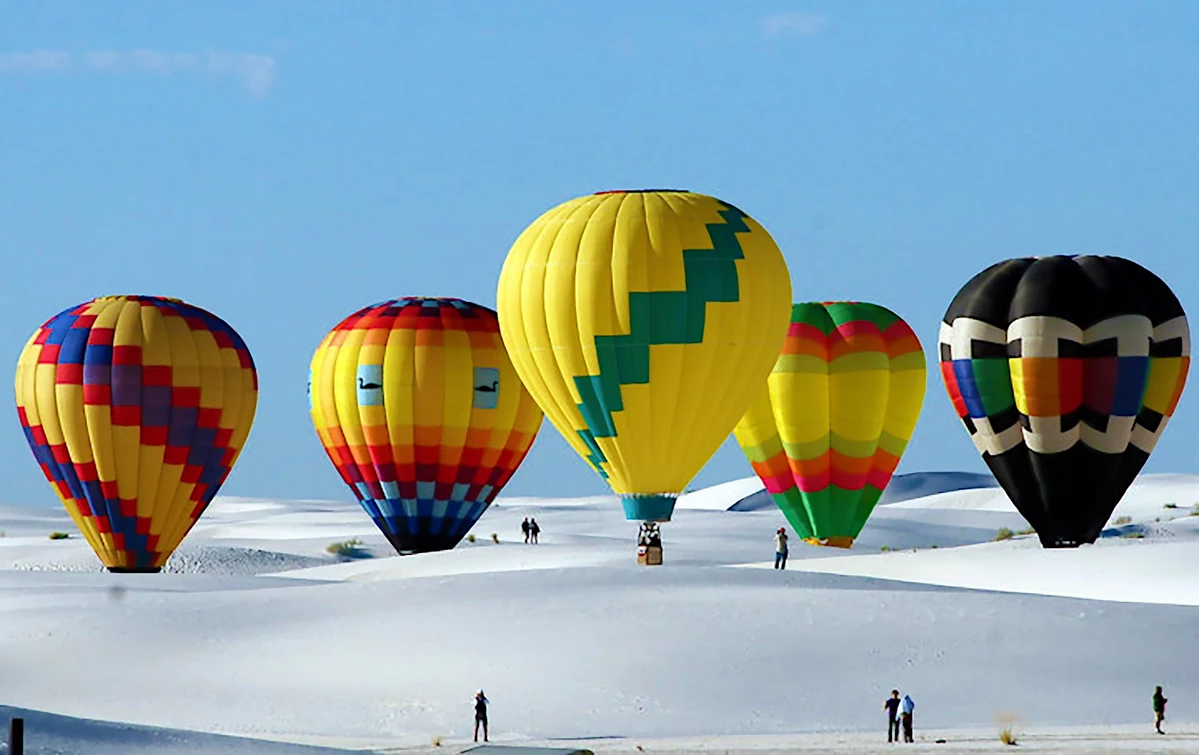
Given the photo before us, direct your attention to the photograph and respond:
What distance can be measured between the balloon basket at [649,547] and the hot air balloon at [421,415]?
973 centimetres

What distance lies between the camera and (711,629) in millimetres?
34812

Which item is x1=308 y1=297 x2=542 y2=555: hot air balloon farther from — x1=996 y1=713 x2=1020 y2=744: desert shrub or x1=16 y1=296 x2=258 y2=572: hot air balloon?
x1=996 y1=713 x2=1020 y2=744: desert shrub

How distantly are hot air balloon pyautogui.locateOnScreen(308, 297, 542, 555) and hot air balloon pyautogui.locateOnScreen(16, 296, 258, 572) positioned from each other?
126 inches

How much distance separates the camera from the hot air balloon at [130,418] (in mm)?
49906

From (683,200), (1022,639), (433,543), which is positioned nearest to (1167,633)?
(1022,639)

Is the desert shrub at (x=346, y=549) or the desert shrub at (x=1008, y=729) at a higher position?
the desert shrub at (x=346, y=549)

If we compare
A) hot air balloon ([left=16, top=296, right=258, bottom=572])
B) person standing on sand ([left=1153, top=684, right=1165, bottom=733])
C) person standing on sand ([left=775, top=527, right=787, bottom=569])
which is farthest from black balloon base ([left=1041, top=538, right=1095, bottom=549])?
person standing on sand ([left=1153, top=684, right=1165, bottom=733])

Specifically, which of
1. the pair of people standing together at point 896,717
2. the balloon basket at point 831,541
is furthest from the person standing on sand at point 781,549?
the pair of people standing together at point 896,717

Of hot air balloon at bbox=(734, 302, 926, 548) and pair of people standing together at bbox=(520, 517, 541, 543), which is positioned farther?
pair of people standing together at bbox=(520, 517, 541, 543)

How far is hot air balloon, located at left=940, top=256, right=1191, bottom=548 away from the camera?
47438 mm

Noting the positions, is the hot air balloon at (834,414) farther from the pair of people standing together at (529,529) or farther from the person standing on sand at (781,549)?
the person standing on sand at (781,549)

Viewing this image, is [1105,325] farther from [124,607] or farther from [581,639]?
[124,607]

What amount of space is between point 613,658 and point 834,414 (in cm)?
2264

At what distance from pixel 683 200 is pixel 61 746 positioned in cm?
2258
